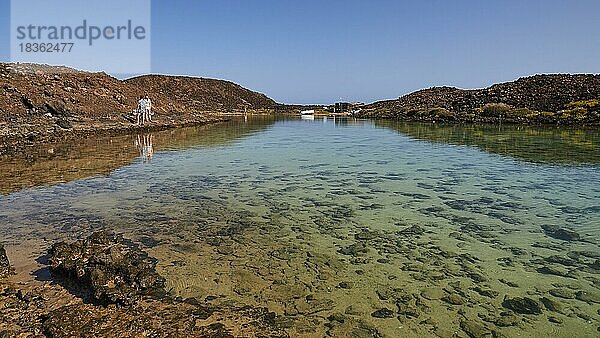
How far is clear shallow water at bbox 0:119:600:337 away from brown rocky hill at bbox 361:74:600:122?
83.6 feet

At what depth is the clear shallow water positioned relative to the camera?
15.4 feet

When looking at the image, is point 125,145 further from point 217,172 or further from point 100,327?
point 100,327

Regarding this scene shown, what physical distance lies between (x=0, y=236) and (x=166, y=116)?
3978 centimetres

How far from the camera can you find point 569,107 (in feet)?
121

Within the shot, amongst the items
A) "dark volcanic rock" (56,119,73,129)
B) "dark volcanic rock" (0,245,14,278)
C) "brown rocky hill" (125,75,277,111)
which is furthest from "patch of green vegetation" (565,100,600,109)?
"brown rocky hill" (125,75,277,111)

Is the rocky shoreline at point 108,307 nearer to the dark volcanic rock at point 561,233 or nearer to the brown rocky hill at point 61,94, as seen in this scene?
the dark volcanic rock at point 561,233

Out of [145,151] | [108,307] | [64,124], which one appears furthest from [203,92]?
[108,307]

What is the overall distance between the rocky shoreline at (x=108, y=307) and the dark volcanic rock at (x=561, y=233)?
17.4ft

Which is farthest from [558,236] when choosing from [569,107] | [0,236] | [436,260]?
[569,107]

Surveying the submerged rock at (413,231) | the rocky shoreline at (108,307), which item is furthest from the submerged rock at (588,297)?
the rocky shoreline at (108,307)

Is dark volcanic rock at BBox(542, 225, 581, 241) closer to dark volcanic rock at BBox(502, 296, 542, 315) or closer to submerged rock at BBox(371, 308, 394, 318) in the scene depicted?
dark volcanic rock at BBox(502, 296, 542, 315)

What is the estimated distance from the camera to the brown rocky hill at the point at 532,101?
36438mm

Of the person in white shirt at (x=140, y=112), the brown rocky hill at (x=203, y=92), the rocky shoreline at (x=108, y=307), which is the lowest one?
the rocky shoreline at (x=108, y=307)

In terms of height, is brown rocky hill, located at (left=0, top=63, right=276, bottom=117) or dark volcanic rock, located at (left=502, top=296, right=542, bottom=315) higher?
brown rocky hill, located at (left=0, top=63, right=276, bottom=117)
